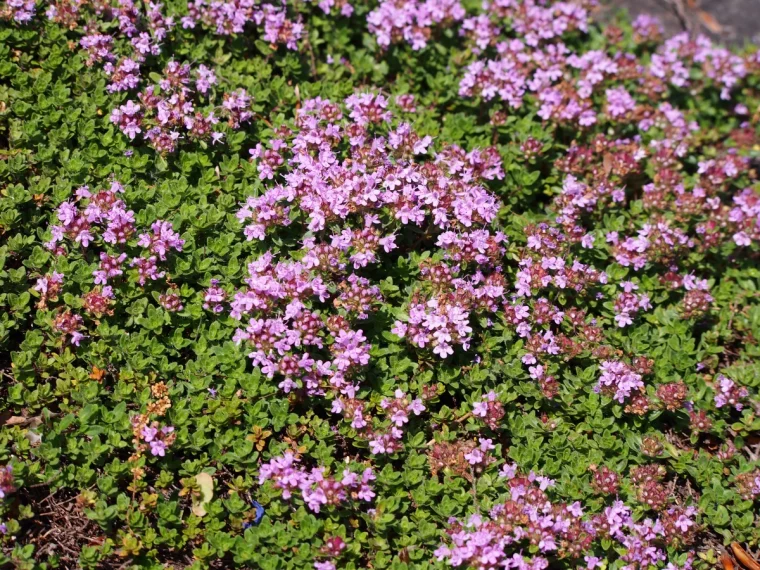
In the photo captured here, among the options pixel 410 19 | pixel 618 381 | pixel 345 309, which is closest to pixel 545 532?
pixel 618 381

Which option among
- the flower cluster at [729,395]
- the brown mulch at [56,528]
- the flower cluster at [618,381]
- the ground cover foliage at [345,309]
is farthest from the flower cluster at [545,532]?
the brown mulch at [56,528]

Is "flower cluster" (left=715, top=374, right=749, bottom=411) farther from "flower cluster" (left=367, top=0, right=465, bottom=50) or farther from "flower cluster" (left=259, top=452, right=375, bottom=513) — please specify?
"flower cluster" (left=367, top=0, right=465, bottom=50)

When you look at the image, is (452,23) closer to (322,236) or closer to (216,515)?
Result: (322,236)

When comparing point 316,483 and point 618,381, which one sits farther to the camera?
point 618,381

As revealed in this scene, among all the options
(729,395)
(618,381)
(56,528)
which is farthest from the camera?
(729,395)

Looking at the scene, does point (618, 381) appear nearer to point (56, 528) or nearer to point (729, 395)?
point (729, 395)

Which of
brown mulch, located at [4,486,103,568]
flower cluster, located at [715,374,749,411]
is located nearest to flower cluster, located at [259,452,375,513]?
brown mulch, located at [4,486,103,568]

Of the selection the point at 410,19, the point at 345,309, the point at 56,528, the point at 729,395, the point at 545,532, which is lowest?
the point at 56,528

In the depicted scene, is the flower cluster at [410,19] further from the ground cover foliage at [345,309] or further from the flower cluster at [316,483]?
the flower cluster at [316,483]
